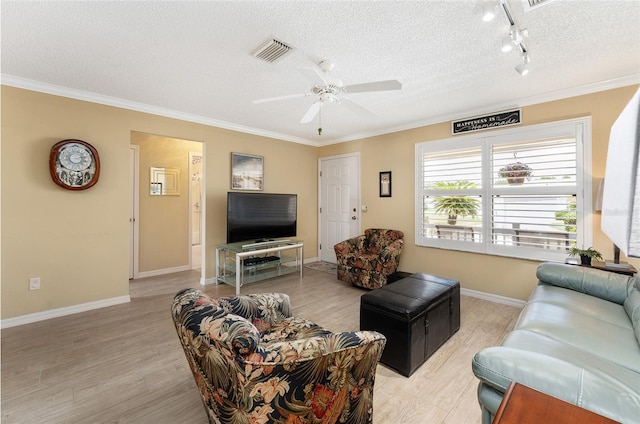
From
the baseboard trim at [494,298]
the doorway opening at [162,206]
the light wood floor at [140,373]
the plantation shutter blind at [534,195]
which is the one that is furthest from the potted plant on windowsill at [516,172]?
the doorway opening at [162,206]

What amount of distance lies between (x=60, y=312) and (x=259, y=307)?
279 cm

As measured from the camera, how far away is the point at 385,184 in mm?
4770

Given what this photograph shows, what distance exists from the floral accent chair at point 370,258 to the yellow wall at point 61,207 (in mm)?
3003

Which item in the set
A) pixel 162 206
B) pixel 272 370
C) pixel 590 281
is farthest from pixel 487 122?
pixel 162 206

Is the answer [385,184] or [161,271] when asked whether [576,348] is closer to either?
[385,184]

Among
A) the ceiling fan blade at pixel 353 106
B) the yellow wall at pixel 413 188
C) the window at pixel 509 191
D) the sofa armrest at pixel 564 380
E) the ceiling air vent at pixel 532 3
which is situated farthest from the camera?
the window at pixel 509 191

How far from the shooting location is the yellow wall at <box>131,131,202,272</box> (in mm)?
4617

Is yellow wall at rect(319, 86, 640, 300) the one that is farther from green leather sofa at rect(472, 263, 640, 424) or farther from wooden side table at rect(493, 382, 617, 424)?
wooden side table at rect(493, 382, 617, 424)

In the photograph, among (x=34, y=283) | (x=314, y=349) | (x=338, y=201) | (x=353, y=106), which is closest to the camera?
(x=314, y=349)

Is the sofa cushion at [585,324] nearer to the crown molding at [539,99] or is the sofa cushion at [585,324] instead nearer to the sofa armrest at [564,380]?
the sofa armrest at [564,380]

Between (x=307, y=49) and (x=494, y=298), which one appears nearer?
(x=307, y=49)

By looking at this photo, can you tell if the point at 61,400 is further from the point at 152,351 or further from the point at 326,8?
the point at 326,8

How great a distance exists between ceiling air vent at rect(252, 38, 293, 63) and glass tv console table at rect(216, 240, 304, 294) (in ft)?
8.28

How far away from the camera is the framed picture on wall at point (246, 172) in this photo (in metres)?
4.58
